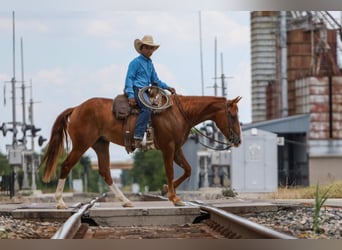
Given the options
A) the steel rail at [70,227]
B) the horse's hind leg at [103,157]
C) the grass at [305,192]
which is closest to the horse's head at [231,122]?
the grass at [305,192]

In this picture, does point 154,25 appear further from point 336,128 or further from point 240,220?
point 336,128

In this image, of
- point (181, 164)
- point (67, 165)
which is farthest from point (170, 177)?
point (67, 165)

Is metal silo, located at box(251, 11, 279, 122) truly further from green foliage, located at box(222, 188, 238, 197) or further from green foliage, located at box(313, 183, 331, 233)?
green foliage, located at box(313, 183, 331, 233)

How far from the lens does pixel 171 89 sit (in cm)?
578

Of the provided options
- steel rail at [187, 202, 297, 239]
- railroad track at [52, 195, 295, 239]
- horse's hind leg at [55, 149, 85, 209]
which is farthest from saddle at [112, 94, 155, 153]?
steel rail at [187, 202, 297, 239]

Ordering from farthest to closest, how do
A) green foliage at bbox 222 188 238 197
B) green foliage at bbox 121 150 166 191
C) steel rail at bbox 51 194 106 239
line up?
1. green foliage at bbox 121 150 166 191
2. green foliage at bbox 222 188 238 197
3. steel rail at bbox 51 194 106 239

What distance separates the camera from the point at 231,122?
5.73 m

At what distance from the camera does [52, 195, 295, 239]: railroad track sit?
16.5 feet

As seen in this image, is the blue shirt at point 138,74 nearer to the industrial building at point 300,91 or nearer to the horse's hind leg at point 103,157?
the horse's hind leg at point 103,157

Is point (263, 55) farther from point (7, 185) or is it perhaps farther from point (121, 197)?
point (121, 197)

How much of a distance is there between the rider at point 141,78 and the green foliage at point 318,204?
1.17 metres

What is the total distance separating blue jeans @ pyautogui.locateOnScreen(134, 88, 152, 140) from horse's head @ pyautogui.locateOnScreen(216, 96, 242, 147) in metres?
0.48

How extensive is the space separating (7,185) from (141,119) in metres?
1.53

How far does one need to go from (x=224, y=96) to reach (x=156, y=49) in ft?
1.93
